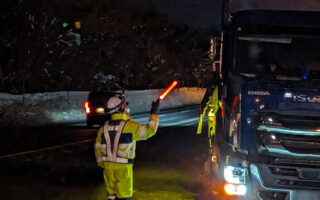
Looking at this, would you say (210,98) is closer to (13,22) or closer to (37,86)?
(13,22)

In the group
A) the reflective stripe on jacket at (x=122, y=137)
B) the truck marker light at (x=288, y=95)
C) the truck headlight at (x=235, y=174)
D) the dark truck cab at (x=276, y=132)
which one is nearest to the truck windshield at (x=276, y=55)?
the dark truck cab at (x=276, y=132)

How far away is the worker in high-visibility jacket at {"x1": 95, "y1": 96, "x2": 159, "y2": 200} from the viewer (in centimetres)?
497

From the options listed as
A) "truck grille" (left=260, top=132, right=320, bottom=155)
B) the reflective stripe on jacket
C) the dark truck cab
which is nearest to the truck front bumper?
the dark truck cab

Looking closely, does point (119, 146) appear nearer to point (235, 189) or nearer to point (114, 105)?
point (114, 105)

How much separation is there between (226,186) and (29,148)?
10.2 meters

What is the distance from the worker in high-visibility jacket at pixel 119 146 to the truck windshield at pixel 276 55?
240 cm

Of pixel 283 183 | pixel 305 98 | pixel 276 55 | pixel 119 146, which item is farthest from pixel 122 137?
pixel 276 55

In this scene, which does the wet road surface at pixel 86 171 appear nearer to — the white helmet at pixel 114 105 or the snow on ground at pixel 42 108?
the white helmet at pixel 114 105

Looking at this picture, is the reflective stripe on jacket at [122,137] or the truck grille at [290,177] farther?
the truck grille at [290,177]

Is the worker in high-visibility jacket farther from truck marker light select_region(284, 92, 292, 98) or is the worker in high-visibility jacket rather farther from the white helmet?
truck marker light select_region(284, 92, 292, 98)

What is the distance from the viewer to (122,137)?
4.98 metres

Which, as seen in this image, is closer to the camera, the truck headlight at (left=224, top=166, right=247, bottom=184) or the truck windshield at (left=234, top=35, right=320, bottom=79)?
the truck headlight at (left=224, top=166, right=247, bottom=184)

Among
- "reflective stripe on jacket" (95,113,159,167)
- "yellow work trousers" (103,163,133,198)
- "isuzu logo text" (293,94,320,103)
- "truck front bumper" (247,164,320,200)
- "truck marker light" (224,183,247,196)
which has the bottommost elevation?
"truck marker light" (224,183,247,196)

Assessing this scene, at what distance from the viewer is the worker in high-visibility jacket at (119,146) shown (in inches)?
196
